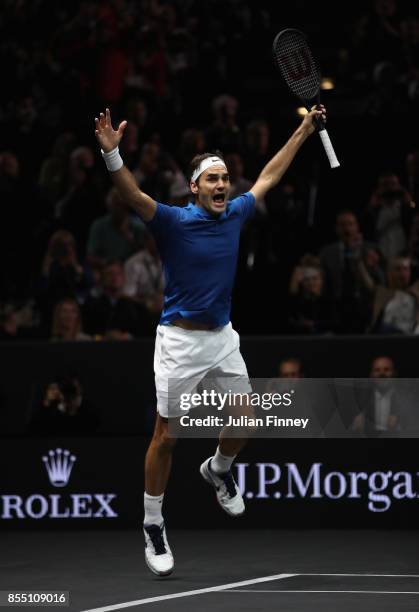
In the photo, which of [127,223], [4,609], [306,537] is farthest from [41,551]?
[127,223]

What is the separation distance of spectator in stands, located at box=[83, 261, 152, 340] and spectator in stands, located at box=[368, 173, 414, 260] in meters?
2.18

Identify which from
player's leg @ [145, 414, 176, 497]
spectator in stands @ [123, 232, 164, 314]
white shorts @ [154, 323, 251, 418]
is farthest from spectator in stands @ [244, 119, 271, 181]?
player's leg @ [145, 414, 176, 497]

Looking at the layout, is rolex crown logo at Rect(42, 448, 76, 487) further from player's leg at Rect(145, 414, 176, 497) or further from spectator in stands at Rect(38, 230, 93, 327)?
player's leg at Rect(145, 414, 176, 497)

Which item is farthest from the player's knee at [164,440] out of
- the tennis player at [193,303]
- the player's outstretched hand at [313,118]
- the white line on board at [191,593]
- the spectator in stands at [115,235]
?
the spectator in stands at [115,235]

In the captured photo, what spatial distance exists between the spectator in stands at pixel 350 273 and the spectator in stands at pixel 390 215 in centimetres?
28

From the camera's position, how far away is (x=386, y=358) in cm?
1023

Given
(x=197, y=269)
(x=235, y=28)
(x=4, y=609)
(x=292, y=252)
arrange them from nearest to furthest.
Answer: (x=4, y=609) < (x=197, y=269) < (x=292, y=252) < (x=235, y=28)

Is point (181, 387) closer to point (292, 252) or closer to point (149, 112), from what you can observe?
point (292, 252)

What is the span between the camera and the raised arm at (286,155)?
7.81m

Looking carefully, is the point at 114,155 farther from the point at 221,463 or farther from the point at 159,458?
the point at 221,463

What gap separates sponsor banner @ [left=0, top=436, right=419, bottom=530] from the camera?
1012 cm

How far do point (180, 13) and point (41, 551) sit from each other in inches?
365

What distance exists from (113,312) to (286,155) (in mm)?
3909

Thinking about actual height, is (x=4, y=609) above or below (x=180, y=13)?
below
